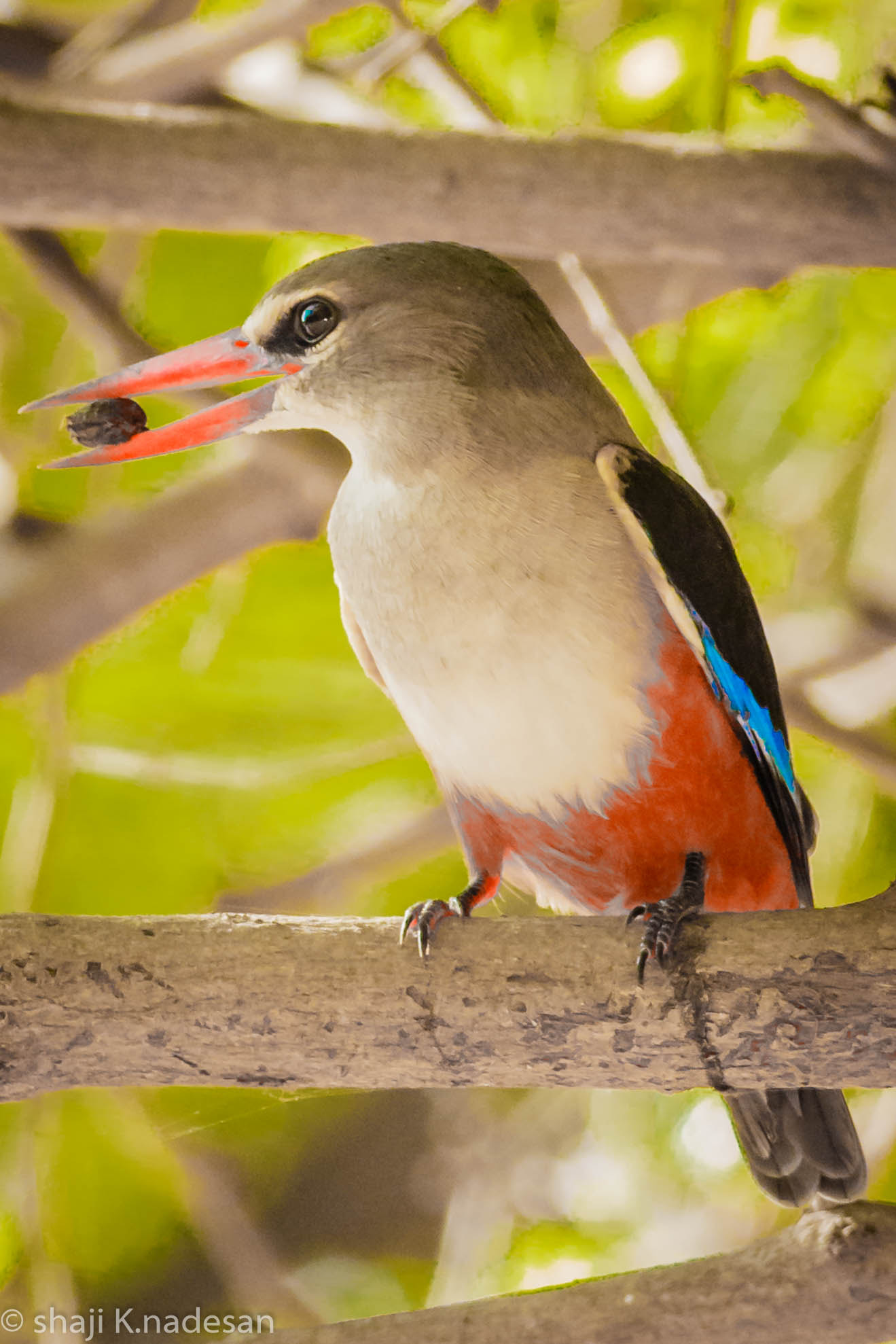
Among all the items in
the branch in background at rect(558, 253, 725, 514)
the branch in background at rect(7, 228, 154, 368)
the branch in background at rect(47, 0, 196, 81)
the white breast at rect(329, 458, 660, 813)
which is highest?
the branch in background at rect(47, 0, 196, 81)

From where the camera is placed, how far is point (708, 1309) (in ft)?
4.66

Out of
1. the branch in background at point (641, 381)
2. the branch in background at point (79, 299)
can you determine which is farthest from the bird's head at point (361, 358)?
the branch in background at point (79, 299)

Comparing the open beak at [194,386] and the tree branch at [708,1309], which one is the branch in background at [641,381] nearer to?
the open beak at [194,386]

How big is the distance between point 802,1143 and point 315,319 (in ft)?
3.87

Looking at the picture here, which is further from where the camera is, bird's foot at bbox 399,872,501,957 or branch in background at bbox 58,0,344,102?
branch in background at bbox 58,0,344,102

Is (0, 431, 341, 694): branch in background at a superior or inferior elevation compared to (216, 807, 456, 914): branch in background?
superior

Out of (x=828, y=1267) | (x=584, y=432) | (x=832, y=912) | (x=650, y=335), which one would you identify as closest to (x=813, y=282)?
(x=650, y=335)

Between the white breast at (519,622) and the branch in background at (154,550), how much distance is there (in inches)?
35.2

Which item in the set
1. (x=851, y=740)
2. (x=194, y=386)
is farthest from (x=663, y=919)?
(x=851, y=740)

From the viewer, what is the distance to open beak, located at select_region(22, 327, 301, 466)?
1461mm

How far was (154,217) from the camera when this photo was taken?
5.94 feet

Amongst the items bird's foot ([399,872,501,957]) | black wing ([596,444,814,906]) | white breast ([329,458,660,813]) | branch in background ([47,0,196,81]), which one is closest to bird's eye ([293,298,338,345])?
white breast ([329,458,660,813])

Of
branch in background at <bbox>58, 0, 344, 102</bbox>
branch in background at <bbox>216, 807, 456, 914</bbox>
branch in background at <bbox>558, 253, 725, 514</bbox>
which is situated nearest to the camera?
branch in background at <bbox>558, 253, 725, 514</bbox>

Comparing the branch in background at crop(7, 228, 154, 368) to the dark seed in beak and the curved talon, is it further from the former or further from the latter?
the curved talon
